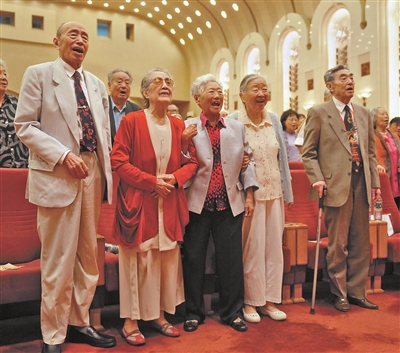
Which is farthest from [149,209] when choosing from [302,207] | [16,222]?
[302,207]

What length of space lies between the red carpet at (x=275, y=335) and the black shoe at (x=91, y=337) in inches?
1.4

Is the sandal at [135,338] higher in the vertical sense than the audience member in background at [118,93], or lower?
lower

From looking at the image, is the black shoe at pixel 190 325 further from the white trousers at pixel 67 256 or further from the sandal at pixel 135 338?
the white trousers at pixel 67 256

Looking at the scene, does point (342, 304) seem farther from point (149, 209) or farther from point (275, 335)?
point (149, 209)

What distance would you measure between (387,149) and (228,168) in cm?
316

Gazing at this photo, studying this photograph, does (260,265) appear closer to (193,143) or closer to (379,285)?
(193,143)

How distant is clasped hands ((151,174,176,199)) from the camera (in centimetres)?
250

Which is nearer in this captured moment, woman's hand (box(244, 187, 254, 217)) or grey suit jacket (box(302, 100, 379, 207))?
woman's hand (box(244, 187, 254, 217))

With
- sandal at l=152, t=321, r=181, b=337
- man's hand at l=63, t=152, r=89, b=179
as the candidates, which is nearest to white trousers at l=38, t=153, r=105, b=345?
man's hand at l=63, t=152, r=89, b=179

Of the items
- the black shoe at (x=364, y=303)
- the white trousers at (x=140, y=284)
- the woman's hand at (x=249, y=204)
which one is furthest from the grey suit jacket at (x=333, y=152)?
the white trousers at (x=140, y=284)

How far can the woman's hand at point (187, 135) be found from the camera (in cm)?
266

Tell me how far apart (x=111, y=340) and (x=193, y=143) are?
1243mm

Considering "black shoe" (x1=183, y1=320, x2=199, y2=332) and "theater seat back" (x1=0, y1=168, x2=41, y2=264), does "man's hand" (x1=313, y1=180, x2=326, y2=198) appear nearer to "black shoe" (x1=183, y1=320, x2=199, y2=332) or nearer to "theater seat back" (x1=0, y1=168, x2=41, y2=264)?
"black shoe" (x1=183, y1=320, x2=199, y2=332)

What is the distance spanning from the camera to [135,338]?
2477mm
